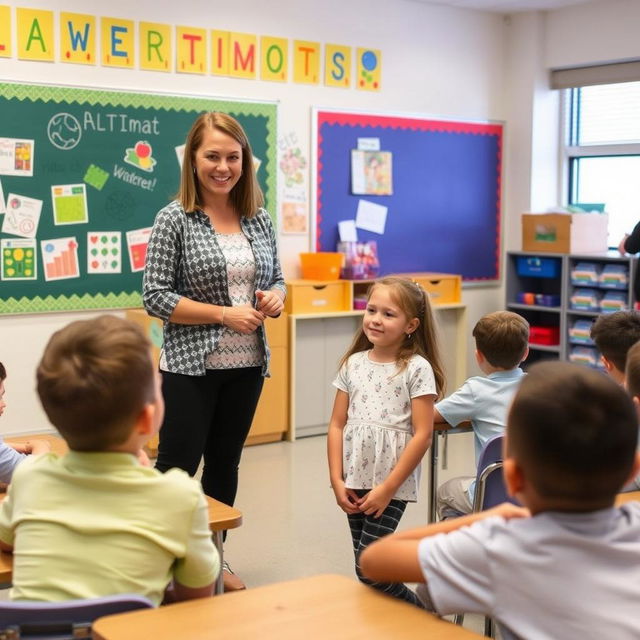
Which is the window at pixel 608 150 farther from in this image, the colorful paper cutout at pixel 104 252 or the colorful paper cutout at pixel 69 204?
the colorful paper cutout at pixel 69 204

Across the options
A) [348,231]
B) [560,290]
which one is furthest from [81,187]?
[560,290]

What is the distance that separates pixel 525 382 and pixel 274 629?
46 cm

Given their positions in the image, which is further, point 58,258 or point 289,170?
point 289,170

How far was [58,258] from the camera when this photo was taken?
16.1 feet

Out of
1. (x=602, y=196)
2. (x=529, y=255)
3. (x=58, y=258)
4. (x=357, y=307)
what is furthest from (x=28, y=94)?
(x=602, y=196)

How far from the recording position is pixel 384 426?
261 centimetres

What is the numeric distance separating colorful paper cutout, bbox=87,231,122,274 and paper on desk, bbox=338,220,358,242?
1.47 meters

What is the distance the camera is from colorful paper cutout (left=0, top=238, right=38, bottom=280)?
15.6 feet

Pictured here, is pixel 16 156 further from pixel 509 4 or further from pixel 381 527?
pixel 509 4

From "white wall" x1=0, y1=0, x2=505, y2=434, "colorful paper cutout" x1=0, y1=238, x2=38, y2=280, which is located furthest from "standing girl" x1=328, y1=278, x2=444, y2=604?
"white wall" x1=0, y1=0, x2=505, y2=434

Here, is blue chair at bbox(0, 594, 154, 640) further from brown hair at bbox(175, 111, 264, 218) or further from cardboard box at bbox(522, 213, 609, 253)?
cardboard box at bbox(522, 213, 609, 253)

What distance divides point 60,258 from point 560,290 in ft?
11.3

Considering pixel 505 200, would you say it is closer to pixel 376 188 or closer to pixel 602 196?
pixel 602 196

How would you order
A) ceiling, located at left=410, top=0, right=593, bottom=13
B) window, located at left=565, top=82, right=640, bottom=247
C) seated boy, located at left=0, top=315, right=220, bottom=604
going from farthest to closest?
window, located at left=565, top=82, right=640, bottom=247
ceiling, located at left=410, top=0, right=593, bottom=13
seated boy, located at left=0, top=315, right=220, bottom=604
